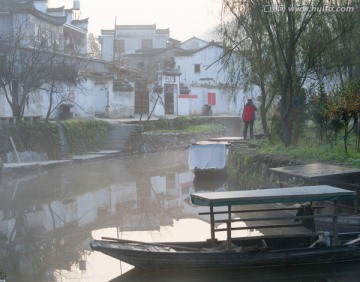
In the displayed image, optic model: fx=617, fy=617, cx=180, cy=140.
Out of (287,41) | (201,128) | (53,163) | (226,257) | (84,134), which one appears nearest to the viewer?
(226,257)

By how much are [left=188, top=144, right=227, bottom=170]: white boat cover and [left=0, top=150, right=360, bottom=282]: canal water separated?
0.74 metres

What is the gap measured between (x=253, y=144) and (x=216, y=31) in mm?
4291

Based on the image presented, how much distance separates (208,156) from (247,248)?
12323mm

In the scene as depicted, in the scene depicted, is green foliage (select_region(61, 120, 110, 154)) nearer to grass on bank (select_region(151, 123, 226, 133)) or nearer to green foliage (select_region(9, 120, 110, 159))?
green foliage (select_region(9, 120, 110, 159))

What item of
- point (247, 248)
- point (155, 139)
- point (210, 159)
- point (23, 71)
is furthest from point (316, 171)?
point (155, 139)

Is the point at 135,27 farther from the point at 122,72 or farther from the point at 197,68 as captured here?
the point at 122,72

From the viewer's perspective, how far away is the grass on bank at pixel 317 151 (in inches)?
612

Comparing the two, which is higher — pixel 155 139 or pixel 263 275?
pixel 155 139

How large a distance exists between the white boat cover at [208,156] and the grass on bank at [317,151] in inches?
65.8

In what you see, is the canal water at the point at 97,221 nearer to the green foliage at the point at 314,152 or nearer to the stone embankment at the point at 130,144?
the stone embankment at the point at 130,144

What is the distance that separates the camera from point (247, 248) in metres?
10.0

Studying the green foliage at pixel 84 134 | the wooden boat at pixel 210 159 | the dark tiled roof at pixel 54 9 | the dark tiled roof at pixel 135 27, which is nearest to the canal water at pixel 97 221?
the wooden boat at pixel 210 159

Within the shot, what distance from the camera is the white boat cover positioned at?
2217cm

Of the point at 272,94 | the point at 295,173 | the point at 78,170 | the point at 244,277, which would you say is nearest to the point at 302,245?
the point at 244,277
